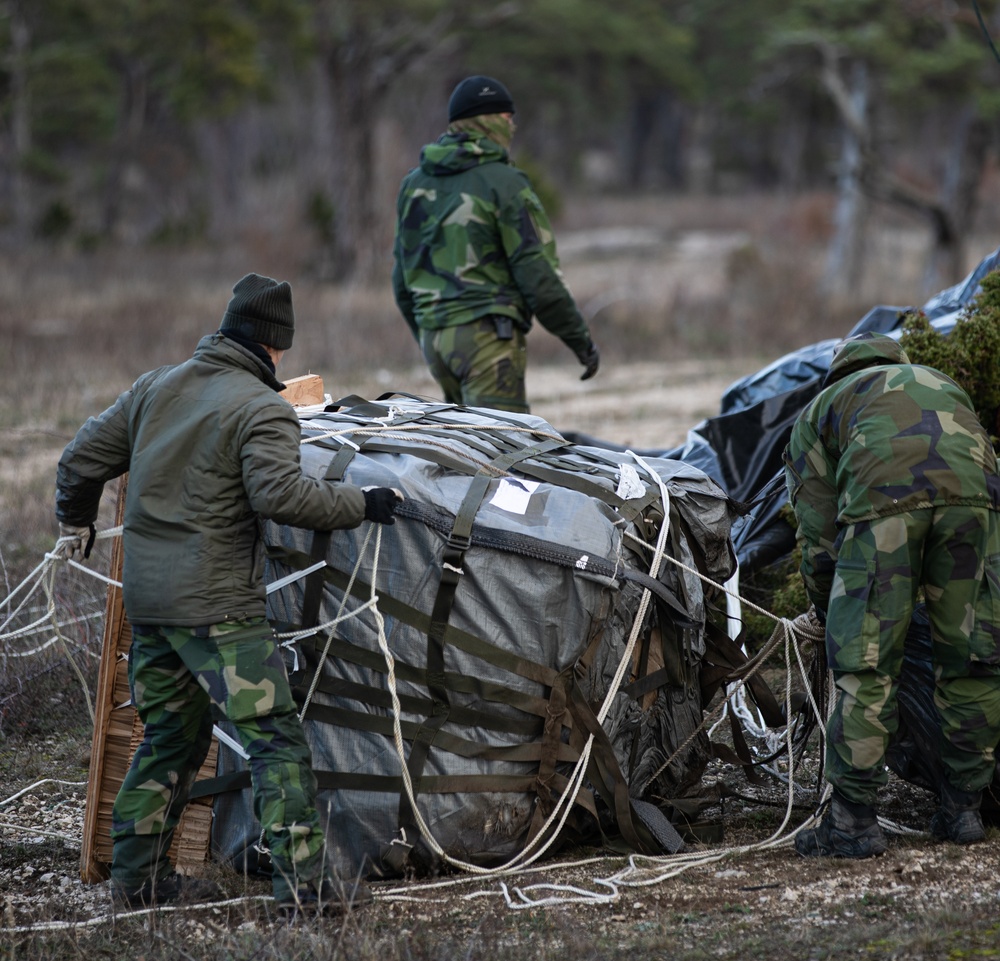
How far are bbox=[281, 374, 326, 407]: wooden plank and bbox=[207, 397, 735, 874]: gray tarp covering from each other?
0.44 meters

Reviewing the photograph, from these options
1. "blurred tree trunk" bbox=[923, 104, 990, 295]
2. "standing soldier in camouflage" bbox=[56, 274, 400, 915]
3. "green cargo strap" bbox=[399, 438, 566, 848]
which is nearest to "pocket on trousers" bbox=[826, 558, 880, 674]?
"green cargo strap" bbox=[399, 438, 566, 848]

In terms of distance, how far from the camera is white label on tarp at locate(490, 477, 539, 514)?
13.0 feet

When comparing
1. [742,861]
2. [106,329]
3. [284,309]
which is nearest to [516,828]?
[742,861]

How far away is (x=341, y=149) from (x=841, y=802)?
62.9 feet

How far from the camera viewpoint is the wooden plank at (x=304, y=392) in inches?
179

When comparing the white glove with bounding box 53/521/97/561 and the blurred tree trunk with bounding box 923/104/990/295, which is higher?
the blurred tree trunk with bounding box 923/104/990/295

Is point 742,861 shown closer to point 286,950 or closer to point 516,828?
point 516,828

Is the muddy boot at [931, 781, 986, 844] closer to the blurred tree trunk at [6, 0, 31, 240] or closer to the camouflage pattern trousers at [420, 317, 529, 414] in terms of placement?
the camouflage pattern trousers at [420, 317, 529, 414]

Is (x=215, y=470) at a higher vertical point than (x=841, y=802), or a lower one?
higher

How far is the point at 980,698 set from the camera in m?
3.90

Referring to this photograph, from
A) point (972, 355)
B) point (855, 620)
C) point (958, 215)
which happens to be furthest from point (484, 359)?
point (958, 215)

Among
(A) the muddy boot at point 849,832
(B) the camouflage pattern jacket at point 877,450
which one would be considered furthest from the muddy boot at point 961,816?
(B) the camouflage pattern jacket at point 877,450

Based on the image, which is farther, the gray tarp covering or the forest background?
the forest background

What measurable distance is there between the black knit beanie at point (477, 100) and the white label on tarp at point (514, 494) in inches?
123
